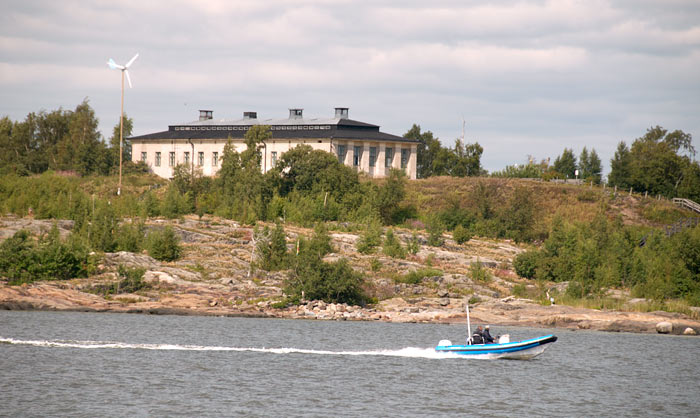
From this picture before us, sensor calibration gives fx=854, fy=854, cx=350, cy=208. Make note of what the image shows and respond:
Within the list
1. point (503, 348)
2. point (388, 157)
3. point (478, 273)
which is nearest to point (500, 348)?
point (503, 348)

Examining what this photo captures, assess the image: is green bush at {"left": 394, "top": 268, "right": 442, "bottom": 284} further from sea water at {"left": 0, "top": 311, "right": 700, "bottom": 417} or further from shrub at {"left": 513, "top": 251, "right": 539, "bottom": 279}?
sea water at {"left": 0, "top": 311, "right": 700, "bottom": 417}

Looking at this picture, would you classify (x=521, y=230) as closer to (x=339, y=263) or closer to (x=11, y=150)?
(x=339, y=263)

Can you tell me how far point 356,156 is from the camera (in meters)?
103

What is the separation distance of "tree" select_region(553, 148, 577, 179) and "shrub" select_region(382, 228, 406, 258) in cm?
6211

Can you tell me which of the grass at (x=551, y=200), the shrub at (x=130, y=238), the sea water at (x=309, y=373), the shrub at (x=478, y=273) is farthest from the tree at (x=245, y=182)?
the sea water at (x=309, y=373)

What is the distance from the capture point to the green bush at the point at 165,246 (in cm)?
6850

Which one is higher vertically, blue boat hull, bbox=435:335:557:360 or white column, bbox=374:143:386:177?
white column, bbox=374:143:386:177

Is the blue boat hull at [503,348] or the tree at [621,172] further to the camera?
the tree at [621,172]

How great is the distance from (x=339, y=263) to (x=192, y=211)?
102ft

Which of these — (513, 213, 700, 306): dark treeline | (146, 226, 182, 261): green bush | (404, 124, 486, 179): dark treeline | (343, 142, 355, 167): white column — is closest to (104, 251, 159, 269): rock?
(146, 226, 182, 261): green bush

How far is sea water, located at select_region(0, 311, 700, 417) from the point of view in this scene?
31.3 metres

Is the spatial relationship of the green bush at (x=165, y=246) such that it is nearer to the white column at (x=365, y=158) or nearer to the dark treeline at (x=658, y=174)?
the white column at (x=365, y=158)

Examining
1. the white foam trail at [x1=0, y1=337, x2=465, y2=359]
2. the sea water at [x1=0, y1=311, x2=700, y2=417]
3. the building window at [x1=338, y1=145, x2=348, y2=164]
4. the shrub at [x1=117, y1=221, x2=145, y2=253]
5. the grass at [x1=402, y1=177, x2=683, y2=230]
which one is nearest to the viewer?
the sea water at [x1=0, y1=311, x2=700, y2=417]

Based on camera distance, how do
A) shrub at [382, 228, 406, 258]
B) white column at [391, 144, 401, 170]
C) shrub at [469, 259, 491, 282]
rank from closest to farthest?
shrub at [469, 259, 491, 282] → shrub at [382, 228, 406, 258] → white column at [391, 144, 401, 170]
